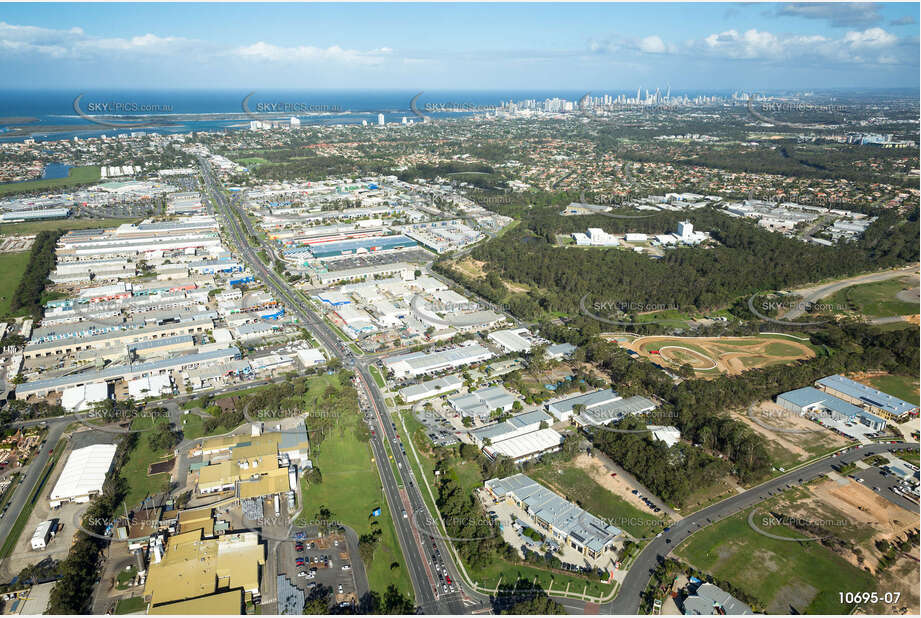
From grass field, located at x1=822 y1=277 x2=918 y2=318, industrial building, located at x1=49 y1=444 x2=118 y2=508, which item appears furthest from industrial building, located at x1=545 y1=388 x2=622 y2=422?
grass field, located at x1=822 y1=277 x2=918 y2=318

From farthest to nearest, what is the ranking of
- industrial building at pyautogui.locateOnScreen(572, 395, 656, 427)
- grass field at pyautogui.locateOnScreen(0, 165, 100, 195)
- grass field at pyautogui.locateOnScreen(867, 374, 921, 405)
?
grass field at pyautogui.locateOnScreen(0, 165, 100, 195)
grass field at pyautogui.locateOnScreen(867, 374, 921, 405)
industrial building at pyautogui.locateOnScreen(572, 395, 656, 427)

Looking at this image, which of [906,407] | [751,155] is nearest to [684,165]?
[751,155]

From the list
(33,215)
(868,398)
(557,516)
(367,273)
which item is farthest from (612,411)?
(33,215)

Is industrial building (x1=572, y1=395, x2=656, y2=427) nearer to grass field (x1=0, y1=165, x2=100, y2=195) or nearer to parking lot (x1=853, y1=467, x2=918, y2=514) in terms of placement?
parking lot (x1=853, y1=467, x2=918, y2=514)

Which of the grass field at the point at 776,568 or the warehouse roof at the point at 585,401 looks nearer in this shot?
the grass field at the point at 776,568

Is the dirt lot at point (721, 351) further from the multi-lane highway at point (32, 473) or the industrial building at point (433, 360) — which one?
the multi-lane highway at point (32, 473)

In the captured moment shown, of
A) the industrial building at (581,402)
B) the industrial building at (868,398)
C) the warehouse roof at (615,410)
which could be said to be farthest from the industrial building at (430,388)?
the industrial building at (868,398)

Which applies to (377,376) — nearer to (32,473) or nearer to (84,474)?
(84,474)
